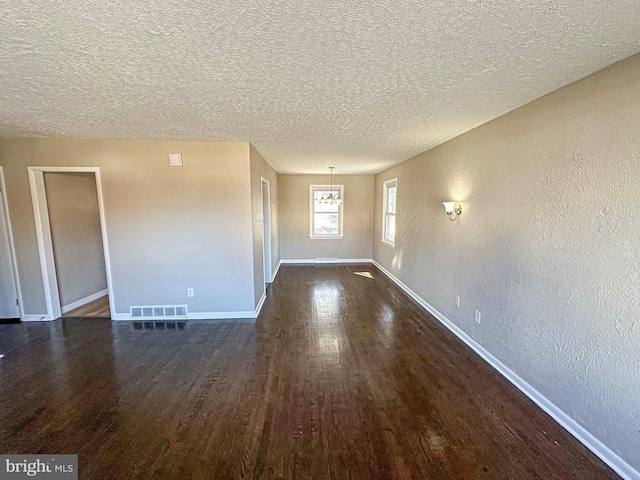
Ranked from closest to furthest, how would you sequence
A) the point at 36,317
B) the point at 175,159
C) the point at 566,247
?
the point at 566,247 → the point at 175,159 → the point at 36,317

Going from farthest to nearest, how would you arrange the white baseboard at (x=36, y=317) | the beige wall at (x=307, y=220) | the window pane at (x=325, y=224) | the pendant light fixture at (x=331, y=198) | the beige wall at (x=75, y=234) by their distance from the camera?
the window pane at (x=325, y=224) → the beige wall at (x=307, y=220) → the pendant light fixture at (x=331, y=198) → the beige wall at (x=75, y=234) → the white baseboard at (x=36, y=317)

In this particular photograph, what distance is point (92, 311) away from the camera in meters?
4.16

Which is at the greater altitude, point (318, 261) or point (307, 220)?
point (307, 220)

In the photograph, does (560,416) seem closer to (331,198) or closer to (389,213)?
(389,213)

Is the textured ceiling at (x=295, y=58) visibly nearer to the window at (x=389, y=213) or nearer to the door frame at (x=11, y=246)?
the door frame at (x=11, y=246)

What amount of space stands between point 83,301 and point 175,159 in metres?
2.92

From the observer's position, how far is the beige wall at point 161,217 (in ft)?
11.6

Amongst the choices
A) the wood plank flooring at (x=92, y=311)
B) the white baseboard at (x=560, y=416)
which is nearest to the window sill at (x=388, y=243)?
the white baseboard at (x=560, y=416)

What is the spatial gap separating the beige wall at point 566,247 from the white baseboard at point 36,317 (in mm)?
5482

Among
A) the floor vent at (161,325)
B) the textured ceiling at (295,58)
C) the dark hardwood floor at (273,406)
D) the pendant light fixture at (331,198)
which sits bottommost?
the floor vent at (161,325)

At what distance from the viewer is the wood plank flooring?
4.00m

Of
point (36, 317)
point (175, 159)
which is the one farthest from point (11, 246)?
point (175, 159)

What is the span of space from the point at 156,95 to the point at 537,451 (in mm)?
3625

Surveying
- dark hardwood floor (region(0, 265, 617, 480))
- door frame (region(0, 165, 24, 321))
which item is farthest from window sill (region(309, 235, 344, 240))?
door frame (region(0, 165, 24, 321))
